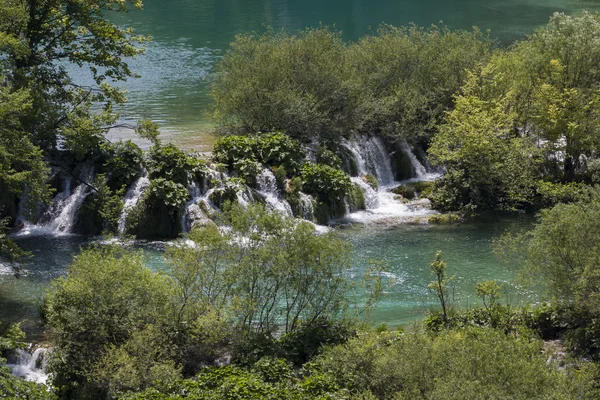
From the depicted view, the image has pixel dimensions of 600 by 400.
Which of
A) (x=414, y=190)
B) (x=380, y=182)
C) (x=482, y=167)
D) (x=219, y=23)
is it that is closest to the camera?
(x=482, y=167)

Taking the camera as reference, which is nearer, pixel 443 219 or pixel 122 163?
pixel 122 163

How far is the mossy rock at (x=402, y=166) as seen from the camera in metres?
40.8

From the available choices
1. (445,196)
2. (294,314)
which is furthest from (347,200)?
(294,314)

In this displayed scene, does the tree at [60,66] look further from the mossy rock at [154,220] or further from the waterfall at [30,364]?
the waterfall at [30,364]

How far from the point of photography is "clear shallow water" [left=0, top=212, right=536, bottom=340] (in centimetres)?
2619

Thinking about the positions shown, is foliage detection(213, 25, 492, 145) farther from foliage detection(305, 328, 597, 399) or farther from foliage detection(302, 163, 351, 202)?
foliage detection(305, 328, 597, 399)

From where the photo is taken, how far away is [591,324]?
72.5ft

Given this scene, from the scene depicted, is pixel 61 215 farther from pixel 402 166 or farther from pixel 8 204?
pixel 402 166

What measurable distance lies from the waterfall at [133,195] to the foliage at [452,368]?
1416 cm

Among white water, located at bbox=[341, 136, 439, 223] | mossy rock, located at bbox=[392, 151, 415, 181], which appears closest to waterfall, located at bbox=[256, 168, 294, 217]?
white water, located at bbox=[341, 136, 439, 223]

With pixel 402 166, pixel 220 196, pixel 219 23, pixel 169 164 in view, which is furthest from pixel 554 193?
pixel 219 23

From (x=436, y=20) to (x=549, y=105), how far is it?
134 feet

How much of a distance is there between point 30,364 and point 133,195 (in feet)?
40.7

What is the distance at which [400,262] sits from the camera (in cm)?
3089
